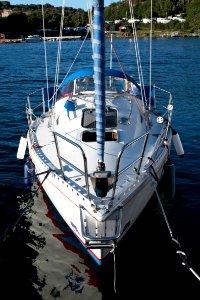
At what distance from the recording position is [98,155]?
314 inches

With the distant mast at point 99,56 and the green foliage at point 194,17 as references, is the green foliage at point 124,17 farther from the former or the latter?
the distant mast at point 99,56

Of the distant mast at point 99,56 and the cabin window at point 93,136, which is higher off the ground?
the distant mast at point 99,56

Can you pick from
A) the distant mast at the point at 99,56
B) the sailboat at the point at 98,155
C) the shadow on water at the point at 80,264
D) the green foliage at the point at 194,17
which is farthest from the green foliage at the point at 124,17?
the distant mast at the point at 99,56

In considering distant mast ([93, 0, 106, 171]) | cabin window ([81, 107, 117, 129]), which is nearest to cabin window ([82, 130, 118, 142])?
cabin window ([81, 107, 117, 129])

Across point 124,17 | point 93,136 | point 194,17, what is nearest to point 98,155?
point 93,136

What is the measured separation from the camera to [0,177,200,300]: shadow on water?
873 cm

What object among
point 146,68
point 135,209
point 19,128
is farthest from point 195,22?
point 135,209

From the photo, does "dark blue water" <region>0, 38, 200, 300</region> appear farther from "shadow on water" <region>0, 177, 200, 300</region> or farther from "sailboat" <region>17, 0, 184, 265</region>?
"sailboat" <region>17, 0, 184, 265</region>

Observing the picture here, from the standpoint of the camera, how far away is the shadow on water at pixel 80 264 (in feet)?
28.7

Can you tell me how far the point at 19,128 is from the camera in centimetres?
1981

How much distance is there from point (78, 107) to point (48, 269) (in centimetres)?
508

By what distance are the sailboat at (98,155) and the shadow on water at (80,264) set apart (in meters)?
0.77

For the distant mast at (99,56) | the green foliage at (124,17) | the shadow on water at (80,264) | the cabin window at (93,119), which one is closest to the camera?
the distant mast at (99,56)

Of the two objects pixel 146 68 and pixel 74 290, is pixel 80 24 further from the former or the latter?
pixel 74 290
